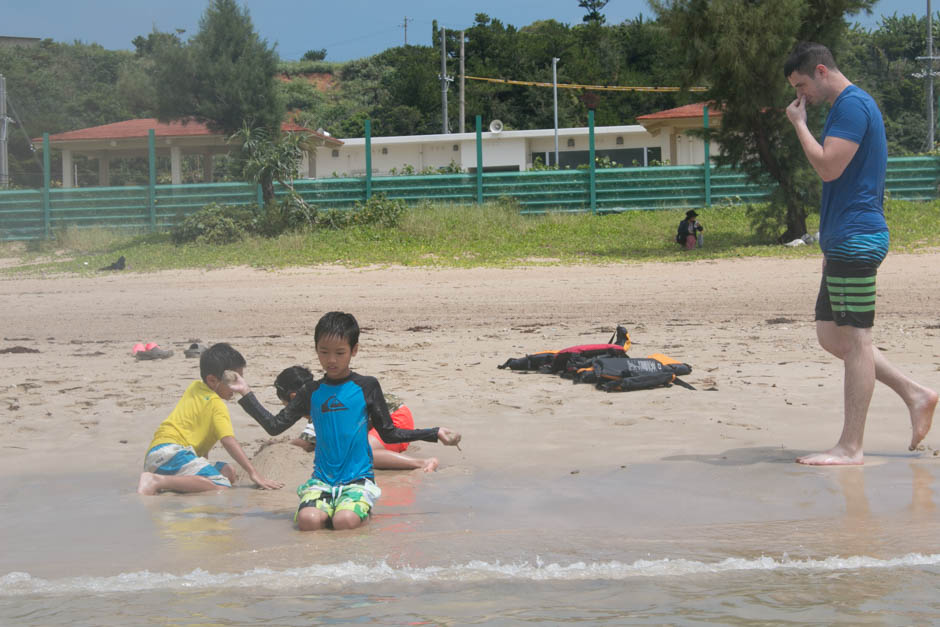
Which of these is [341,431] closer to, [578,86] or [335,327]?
[335,327]

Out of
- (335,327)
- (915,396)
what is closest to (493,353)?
(915,396)

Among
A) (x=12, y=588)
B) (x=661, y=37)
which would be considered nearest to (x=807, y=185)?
(x=661, y=37)

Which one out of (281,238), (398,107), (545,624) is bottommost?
(545,624)

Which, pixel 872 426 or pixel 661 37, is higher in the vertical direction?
pixel 661 37

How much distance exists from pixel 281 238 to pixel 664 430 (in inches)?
539

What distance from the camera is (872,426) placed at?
18.5 feet

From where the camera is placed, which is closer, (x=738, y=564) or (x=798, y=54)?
(x=738, y=564)

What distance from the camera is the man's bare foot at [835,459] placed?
188 inches

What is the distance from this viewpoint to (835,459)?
15.7 ft

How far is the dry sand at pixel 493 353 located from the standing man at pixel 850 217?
0.55 m

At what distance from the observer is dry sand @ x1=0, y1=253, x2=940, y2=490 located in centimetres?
560

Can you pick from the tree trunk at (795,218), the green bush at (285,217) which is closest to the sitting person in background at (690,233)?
the tree trunk at (795,218)

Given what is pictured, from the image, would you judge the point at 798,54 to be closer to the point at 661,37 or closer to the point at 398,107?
the point at 661,37

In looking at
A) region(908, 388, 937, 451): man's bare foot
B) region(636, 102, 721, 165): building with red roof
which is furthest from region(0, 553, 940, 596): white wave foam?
region(636, 102, 721, 165): building with red roof
